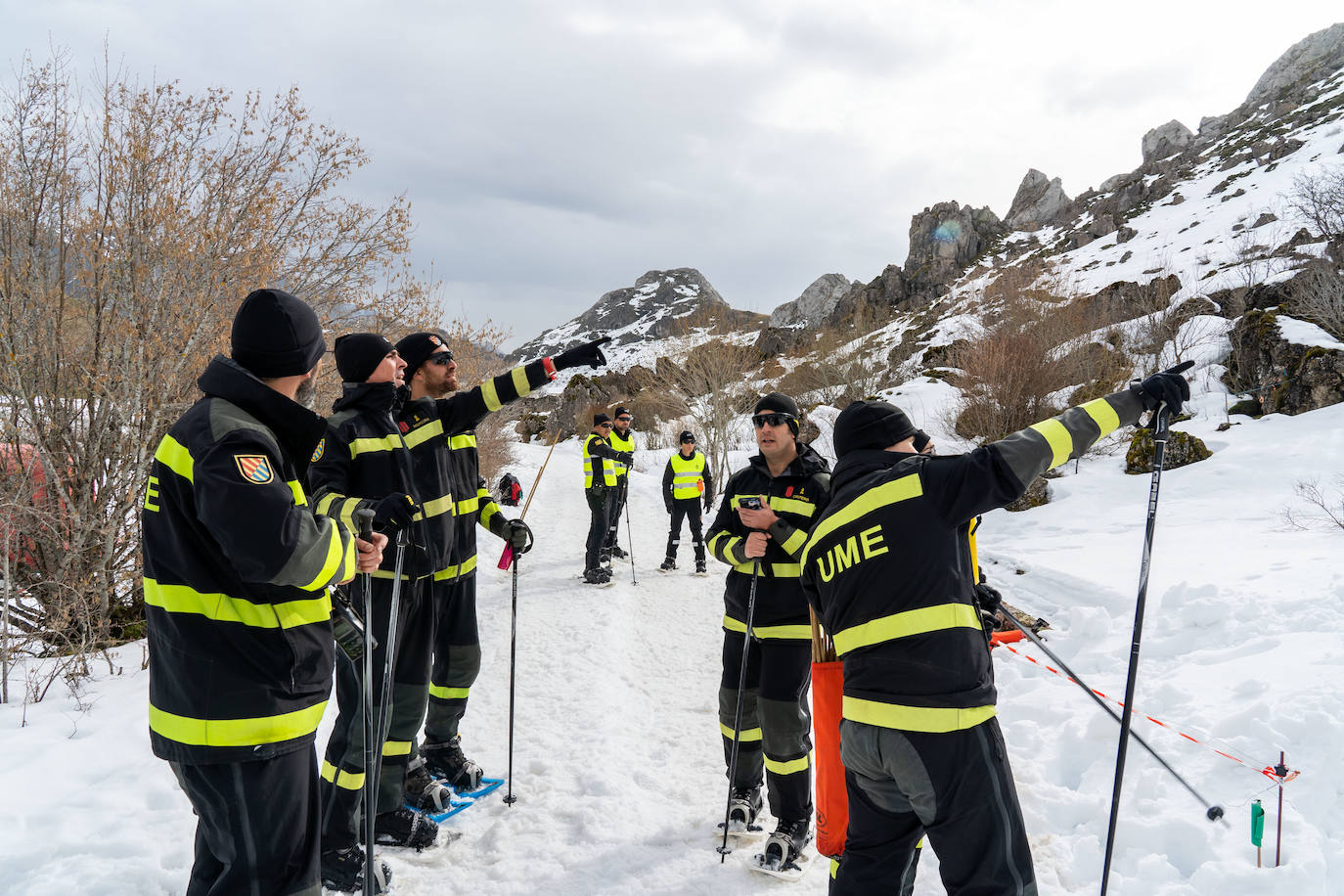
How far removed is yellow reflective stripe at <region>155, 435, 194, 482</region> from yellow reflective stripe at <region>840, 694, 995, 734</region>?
84.1 inches

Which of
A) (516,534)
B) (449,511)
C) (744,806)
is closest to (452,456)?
(449,511)

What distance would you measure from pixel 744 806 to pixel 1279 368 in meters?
15.6

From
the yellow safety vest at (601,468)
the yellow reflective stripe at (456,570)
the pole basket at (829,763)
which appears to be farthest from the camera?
the yellow safety vest at (601,468)

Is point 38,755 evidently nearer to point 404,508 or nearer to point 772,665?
point 404,508

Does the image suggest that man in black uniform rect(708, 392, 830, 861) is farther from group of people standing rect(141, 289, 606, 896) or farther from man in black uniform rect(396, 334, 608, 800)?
group of people standing rect(141, 289, 606, 896)

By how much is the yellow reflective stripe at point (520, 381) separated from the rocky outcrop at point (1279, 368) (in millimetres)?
10481

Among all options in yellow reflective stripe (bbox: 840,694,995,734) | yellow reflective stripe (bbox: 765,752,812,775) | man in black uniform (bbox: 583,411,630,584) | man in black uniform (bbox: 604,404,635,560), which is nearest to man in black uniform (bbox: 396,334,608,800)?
yellow reflective stripe (bbox: 765,752,812,775)

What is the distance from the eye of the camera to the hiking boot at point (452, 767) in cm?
381

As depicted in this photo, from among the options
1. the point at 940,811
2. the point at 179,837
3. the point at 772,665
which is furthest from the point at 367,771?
the point at 940,811

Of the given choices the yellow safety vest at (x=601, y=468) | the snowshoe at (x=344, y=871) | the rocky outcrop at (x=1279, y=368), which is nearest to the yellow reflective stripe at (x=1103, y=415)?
the snowshoe at (x=344, y=871)

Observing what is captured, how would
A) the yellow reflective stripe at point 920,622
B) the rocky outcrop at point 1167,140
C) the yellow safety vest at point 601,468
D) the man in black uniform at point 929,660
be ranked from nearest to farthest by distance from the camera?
the man in black uniform at point 929,660, the yellow reflective stripe at point 920,622, the yellow safety vest at point 601,468, the rocky outcrop at point 1167,140

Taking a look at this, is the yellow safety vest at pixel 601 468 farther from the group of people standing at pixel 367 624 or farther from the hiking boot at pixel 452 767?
the group of people standing at pixel 367 624

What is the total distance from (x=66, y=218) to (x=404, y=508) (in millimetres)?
5369

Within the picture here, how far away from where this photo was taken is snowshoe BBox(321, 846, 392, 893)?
115 inches
